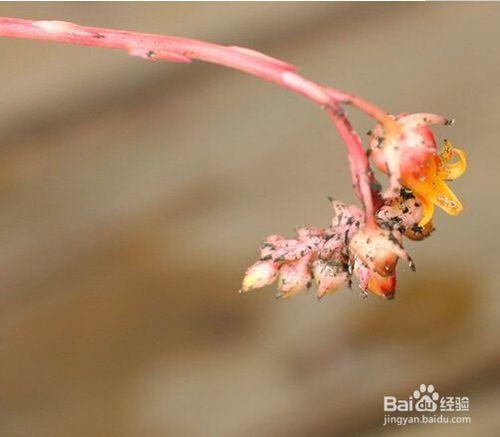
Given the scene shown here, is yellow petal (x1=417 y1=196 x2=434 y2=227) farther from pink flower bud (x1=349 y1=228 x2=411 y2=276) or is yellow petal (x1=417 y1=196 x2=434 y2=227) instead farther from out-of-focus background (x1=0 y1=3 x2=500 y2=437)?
out-of-focus background (x1=0 y1=3 x2=500 y2=437)

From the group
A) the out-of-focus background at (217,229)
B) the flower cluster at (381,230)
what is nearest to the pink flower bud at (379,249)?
the flower cluster at (381,230)

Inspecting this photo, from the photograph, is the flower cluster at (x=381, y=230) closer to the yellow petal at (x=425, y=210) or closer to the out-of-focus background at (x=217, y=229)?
the yellow petal at (x=425, y=210)

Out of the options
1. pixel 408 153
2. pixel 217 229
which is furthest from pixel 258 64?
pixel 217 229

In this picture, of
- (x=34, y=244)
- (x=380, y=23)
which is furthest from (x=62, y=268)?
(x=380, y=23)

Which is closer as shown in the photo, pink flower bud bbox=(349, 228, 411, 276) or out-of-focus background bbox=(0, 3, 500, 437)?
pink flower bud bbox=(349, 228, 411, 276)

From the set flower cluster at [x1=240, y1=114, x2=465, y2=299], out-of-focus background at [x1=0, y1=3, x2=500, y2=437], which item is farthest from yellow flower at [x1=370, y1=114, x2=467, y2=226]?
out-of-focus background at [x1=0, y1=3, x2=500, y2=437]

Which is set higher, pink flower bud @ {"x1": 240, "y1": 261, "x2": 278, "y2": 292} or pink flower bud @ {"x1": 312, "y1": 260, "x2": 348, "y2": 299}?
pink flower bud @ {"x1": 240, "y1": 261, "x2": 278, "y2": 292}
